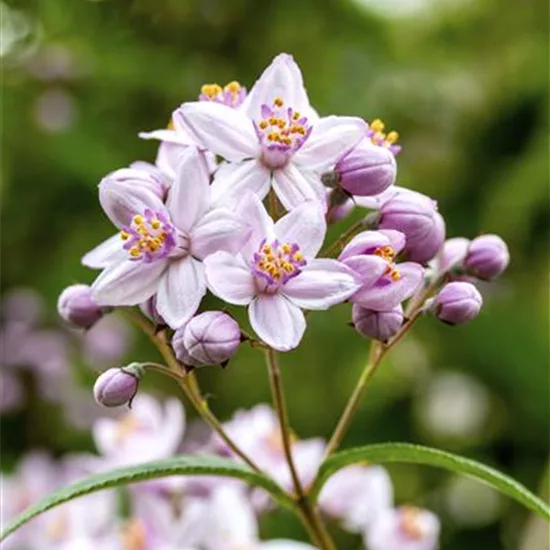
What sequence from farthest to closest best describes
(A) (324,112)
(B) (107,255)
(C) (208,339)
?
(A) (324,112), (B) (107,255), (C) (208,339)

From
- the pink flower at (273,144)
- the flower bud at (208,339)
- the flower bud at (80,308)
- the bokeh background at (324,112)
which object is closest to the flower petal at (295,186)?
the pink flower at (273,144)

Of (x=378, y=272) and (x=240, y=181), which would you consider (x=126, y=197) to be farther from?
(x=378, y=272)

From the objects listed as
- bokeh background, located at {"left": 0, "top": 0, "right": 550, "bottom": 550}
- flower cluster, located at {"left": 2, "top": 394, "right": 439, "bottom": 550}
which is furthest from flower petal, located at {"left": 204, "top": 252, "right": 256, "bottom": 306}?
bokeh background, located at {"left": 0, "top": 0, "right": 550, "bottom": 550}

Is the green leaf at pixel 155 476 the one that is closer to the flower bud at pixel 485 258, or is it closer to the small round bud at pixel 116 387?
the small round bud at pixel 116 387

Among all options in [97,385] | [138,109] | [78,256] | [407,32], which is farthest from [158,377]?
[97,385]

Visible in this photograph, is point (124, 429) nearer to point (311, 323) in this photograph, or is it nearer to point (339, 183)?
point (339, 183)

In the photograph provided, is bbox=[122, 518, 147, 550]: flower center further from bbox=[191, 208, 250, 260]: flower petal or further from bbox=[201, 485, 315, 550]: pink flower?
bbox=[191, 208, 250, 260]: flower petal

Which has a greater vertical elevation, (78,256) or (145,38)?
(145,38)

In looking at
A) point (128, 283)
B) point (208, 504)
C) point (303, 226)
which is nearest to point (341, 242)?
point (303, 226)
